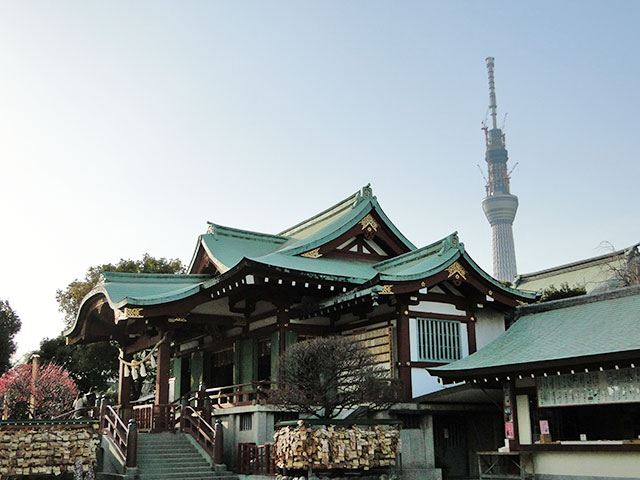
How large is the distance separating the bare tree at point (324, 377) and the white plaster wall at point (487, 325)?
6339 mm

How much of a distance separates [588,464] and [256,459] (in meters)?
8.26

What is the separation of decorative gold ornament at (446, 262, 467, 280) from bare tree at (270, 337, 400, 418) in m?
5.03

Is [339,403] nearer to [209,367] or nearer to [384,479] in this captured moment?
[384,479]

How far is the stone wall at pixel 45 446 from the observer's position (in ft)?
50.9

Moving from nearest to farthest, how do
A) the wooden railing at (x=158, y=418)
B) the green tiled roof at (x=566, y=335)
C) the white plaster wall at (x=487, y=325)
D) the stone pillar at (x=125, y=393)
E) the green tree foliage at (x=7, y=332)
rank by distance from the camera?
the green tiled roof at (x=566, y=335)
the wooden railing at (x=158, y=418)
the white plaster wall at (x=487, y=325)
the stone pillar at (x=125, y=393)
the green tree foliage at (x=7, y=332)

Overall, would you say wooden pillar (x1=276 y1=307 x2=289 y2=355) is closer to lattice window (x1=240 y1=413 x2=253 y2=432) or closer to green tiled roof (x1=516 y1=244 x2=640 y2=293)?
lattice window (x1=240 y1=413 x2=253 y2=432)

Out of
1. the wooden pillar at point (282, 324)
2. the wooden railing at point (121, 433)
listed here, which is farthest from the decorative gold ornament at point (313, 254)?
the wooden railing at point (121, 433)

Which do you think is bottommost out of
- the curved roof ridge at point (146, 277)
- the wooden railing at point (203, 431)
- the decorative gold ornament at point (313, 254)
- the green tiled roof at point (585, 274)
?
the wooden railing at point (203, 431)

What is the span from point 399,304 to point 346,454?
6.06 m

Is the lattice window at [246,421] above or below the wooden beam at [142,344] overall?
below

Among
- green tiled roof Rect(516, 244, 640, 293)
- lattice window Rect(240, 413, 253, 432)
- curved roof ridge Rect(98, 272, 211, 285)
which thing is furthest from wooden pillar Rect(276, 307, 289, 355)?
green tiled roof Rect(516, 244, 640, 293)

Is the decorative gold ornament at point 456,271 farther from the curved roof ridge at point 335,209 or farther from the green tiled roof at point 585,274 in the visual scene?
the green tiled roof at point 585,274

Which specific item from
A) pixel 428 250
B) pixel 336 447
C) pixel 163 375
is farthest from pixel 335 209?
pixel 336 447

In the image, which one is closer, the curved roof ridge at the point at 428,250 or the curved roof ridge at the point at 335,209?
the curved roof ridge at the point at 428,250
